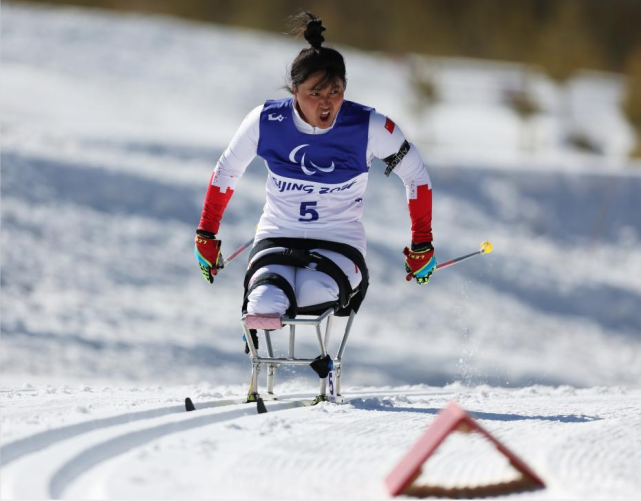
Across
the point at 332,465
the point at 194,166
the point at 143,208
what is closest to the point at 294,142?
the point at 332,465

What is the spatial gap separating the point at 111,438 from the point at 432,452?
4.11 ft

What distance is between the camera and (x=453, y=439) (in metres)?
3.72

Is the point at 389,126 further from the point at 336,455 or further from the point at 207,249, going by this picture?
the point at 336,455

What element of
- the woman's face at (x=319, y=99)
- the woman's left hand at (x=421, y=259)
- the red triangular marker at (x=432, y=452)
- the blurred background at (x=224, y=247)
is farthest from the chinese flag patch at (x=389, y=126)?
the red triangular marker at (x=432, y=452)

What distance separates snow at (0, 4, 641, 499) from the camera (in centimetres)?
337

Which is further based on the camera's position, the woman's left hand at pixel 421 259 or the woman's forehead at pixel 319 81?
the woman's left hand at pixel 421 259

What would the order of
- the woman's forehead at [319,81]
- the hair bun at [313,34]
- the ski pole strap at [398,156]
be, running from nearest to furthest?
1. the woman's forehead at [319,81]
2. the hair bun at [313,34]
3. the ski pole strap at [398,156]

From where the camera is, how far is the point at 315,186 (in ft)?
16.3

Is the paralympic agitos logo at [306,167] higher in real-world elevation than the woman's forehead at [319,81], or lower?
lower

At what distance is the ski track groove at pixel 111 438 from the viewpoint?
3250 millimetres

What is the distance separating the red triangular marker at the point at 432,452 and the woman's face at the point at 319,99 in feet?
6.93

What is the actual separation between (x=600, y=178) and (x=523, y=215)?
269 cm

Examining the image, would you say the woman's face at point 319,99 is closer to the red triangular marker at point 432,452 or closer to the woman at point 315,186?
the woman at point 315,186

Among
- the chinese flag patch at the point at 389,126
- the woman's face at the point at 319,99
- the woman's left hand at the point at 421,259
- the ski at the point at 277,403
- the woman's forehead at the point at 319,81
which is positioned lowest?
the ski at the point at 277,403
